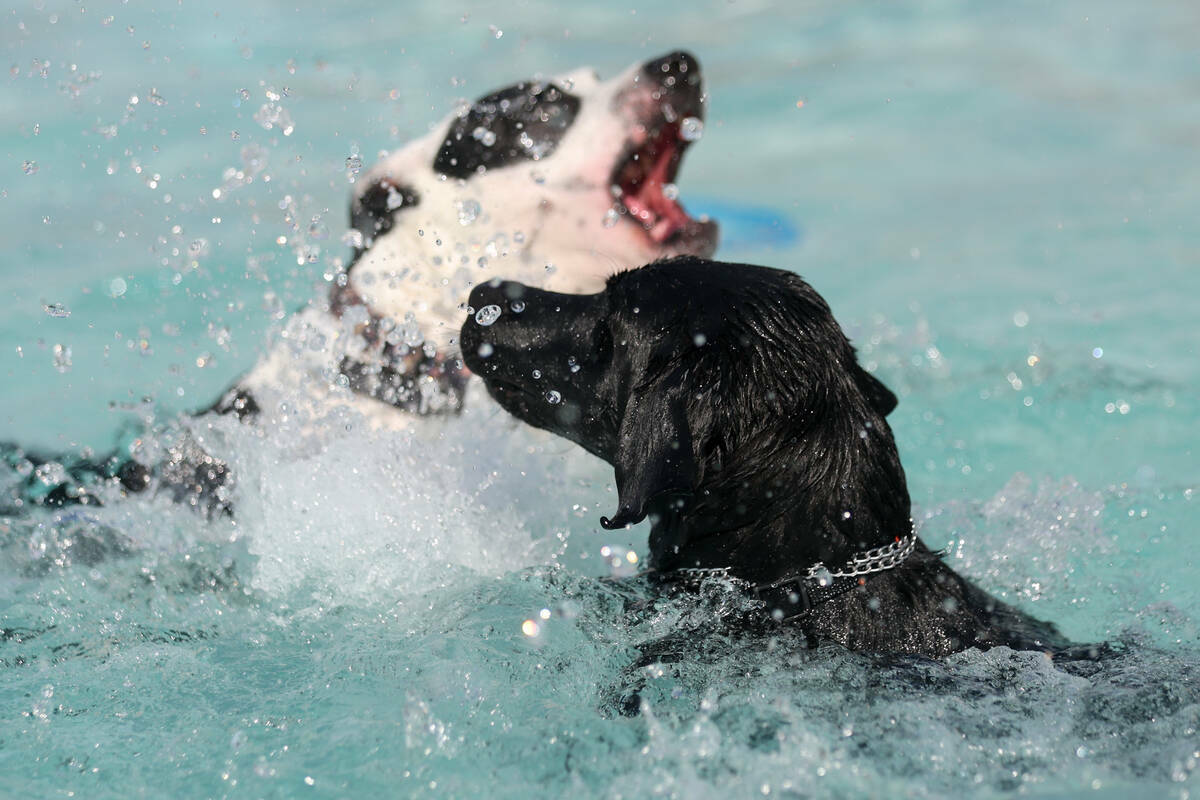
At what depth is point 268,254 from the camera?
859 cm

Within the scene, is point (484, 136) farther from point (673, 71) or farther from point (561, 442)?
point (561, 442)

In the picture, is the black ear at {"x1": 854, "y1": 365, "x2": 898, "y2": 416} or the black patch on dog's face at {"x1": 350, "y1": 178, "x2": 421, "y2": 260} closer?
the black ear at {"x1": 854, "y1": 365, "x2": 898, "y2": 416}

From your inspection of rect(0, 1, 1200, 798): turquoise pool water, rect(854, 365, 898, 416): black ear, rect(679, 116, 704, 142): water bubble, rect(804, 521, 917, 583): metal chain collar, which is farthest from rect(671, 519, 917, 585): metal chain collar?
rect(679, 116, 704, 142): water bubble

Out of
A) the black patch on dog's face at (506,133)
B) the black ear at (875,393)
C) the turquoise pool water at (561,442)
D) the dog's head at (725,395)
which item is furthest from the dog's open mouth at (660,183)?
the black ear at (875,393)

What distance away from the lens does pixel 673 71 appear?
15.4ft

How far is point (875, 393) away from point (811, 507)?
1.49 ft

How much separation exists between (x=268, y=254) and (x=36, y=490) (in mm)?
4056

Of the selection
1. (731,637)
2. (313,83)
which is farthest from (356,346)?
(313,83)

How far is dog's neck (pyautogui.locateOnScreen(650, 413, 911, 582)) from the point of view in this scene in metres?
2.98

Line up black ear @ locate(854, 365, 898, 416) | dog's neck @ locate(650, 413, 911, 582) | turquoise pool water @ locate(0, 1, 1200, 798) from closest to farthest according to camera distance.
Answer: turquoise pool water @ locate(0, 1, 1200, 798), dog's neck @ locate(650, 413, 911, 582), black ear @ locate(854, 365, 898, 416)

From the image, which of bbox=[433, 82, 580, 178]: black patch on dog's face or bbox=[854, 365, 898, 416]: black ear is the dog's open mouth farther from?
bbox=[854, 365, 898, 416]: black ear

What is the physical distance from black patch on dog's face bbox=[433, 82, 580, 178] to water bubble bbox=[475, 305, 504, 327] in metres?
1.58

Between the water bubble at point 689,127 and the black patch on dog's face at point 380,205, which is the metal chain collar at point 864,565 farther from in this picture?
the black patch on dog's face at point 380,205

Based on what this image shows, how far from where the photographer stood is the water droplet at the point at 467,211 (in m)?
4.89
